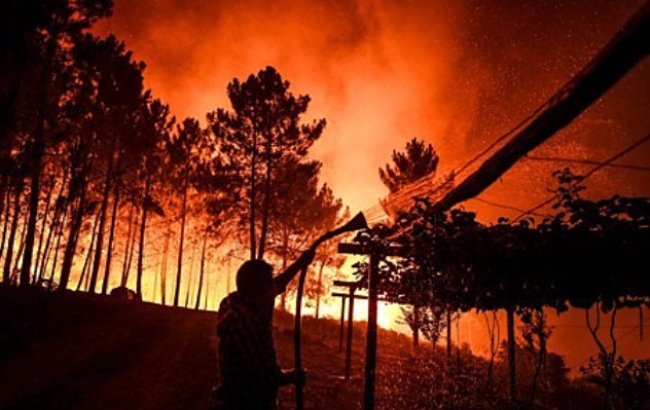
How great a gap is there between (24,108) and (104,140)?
8169 millimetres

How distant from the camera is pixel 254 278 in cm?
354

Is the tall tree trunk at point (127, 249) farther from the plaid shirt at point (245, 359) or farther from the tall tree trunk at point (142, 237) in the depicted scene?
the plaid shirt at point (245, 359)

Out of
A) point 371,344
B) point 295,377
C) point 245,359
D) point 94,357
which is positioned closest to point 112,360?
point 94,357

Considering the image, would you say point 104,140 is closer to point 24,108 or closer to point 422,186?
point 24,108

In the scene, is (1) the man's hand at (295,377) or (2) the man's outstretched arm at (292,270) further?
(2) the man's outstretched arm at (292,270)

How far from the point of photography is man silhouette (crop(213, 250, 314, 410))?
3.39 metres

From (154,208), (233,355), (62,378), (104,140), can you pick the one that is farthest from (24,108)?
(233,355)

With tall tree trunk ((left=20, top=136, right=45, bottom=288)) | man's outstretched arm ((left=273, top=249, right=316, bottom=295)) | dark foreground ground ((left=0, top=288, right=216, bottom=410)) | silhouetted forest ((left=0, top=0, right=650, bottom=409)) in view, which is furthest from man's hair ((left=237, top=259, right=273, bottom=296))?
tall tree trunk ((left=20, top=136, right=45, bottom=288))

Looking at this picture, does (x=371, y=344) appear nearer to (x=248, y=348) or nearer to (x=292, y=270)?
(x=292, y=270)

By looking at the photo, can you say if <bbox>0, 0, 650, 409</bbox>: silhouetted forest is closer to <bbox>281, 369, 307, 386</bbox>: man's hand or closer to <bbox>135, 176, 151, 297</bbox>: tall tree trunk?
<bbox>135, 176, 151, 297</bbox>: tall tree trunk

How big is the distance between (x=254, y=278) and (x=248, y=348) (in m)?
0.51

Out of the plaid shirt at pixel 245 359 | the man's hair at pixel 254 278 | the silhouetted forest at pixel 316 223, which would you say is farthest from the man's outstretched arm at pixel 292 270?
the silhouetted forest at pixel 316 223

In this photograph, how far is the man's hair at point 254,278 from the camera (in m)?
3.52

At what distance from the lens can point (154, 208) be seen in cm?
3158
